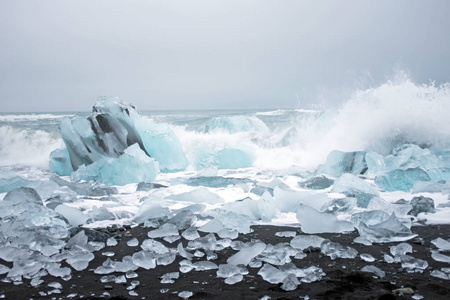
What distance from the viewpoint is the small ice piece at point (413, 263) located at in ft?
5.89

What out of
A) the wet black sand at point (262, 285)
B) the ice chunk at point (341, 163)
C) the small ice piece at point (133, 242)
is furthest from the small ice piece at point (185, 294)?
the ice chunk at point (341, 163)

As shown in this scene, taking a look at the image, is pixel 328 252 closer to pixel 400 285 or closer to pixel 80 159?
pixel 400 285

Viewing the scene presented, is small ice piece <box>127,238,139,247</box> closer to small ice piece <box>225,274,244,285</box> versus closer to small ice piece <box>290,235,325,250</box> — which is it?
small ice piece <box>225,274,244,285</box>

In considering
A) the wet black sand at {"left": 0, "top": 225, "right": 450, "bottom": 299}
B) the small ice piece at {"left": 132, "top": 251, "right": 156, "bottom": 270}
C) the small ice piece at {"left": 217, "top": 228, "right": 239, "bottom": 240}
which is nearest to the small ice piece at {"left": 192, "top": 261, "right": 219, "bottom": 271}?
the wet black sand at {"left": 0, "top": 225, "right": 450, "bottom": 299}

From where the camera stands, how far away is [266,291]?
156cm

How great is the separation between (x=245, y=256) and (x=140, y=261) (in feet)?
2.01

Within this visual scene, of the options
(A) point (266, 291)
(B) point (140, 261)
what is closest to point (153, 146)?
(B) point (140, 261)

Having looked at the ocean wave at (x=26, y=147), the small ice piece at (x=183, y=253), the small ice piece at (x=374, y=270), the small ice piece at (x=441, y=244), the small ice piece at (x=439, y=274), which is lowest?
the ocean wave at (x=26, y=147)

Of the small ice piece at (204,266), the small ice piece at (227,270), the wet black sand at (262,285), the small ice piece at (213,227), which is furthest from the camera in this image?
the small ice piece at (213,227)

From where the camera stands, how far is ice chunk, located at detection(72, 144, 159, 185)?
5176mm

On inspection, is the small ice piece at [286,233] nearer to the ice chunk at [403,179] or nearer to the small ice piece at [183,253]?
the small ice piece at [183,253]

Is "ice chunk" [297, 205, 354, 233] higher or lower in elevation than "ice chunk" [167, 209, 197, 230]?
higher

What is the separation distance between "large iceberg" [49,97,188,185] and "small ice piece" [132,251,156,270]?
3.28 metres

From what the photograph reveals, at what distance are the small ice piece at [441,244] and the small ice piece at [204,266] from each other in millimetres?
1415
